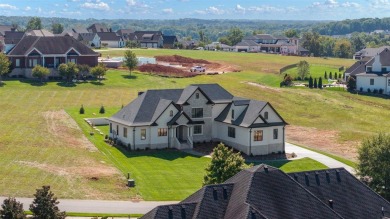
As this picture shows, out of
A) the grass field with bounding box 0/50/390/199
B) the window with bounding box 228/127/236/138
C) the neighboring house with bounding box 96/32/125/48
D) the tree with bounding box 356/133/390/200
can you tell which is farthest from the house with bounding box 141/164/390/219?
the neighboring house with bounding box 96/32/125/48

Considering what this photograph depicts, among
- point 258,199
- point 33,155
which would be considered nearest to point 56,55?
point 33,155

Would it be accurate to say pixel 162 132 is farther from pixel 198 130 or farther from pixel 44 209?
pixel 44 209

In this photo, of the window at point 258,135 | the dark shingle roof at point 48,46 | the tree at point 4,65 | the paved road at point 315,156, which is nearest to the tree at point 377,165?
the paved road at point 315,156

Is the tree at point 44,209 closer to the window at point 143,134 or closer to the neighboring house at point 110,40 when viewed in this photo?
→ the window at point 143,134

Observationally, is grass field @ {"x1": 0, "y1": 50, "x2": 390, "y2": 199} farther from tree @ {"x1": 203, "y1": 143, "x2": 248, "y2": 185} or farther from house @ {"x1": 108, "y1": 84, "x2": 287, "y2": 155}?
tree @ {"x1": 203, "y1": 143, "x2": 248, "y2": 185}

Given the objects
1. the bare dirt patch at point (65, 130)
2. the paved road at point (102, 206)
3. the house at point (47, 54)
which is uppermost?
the house at point (47, 54)

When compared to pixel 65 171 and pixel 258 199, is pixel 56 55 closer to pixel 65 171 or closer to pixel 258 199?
pixel 65 171
